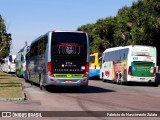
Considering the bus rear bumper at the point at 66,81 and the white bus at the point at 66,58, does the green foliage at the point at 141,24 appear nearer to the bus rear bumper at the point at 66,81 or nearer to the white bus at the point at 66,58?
the white bus at the point at 66,58

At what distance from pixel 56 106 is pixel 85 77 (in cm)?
800

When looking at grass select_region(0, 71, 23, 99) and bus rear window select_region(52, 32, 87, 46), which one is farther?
bus rear window select_region(52, 32, 87, 46)

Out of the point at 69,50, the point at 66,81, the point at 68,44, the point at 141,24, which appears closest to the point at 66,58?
the point at 69,50

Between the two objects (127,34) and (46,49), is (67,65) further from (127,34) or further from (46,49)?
(127,34)

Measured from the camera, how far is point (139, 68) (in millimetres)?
33688

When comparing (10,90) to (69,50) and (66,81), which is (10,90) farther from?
(69,50)

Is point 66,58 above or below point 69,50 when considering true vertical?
below

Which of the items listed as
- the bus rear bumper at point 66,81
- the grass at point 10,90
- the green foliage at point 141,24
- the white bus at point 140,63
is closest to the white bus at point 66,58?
the bus rear bumper at point 66,81

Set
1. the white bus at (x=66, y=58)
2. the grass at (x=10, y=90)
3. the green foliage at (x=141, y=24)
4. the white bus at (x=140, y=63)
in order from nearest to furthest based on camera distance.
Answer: the grass at (x=10, y=90), the white bus at (x=66, y=58), the white bus at (x=140, y=63), the green foliage at (x=141, y=24)

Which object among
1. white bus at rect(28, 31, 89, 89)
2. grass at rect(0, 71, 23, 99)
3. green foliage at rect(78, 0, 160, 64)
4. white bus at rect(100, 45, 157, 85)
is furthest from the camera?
green foliage at rect(78, 0, 160, 64)

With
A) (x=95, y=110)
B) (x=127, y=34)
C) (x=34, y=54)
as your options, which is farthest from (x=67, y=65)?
(x=127, y=34)

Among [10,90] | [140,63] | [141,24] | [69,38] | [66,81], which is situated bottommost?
[10,90]

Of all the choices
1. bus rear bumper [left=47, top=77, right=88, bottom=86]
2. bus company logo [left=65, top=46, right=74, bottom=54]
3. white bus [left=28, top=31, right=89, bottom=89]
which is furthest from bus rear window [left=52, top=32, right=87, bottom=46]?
bus rear bumper [left=47, top=77, right=88, bottom=86]

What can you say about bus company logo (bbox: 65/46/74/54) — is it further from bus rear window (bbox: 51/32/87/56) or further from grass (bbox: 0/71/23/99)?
grass (bbox: 0/71/23/99)
